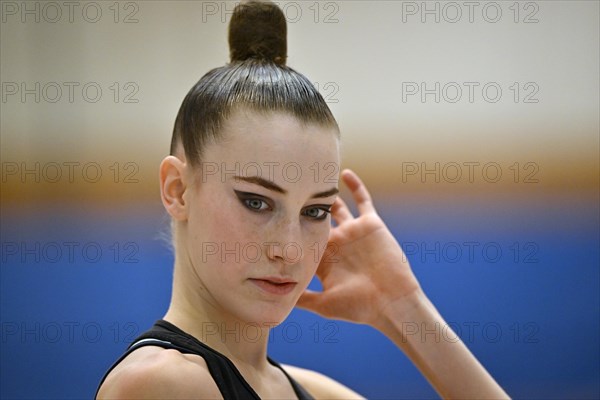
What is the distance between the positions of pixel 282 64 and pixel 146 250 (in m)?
0.65

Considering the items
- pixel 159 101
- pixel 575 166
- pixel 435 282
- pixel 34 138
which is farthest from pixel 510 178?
pixel 34 138

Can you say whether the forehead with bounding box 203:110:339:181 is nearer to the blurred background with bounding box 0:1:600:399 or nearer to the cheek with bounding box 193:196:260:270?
the cheek with bounding box 193:196:260:270

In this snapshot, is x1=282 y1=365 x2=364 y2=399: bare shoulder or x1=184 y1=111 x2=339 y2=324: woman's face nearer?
x1=184 y1=111 x2=339 y2=324: woman's face

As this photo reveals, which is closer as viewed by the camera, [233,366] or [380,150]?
[233,366]

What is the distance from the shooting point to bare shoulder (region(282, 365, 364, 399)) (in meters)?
1.55

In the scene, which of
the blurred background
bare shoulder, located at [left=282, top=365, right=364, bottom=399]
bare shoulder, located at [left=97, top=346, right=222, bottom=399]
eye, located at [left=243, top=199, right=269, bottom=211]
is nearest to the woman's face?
eye, located at [left=243, top=199, right=269, bottom=211]

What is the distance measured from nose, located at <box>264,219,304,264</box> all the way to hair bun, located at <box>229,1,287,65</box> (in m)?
0.32

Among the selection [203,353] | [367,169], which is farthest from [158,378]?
[367,169]

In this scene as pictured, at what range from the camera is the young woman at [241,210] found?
46.6 inches

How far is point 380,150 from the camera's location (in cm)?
184

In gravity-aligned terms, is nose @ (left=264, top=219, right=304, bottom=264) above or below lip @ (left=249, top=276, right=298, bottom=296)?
above

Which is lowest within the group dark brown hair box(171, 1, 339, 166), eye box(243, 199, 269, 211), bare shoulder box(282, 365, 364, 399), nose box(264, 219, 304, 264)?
bare shoulder box(282, 365, 364, 399)

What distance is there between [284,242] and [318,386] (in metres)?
0.48

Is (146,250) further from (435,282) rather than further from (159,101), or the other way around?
(435,282)
